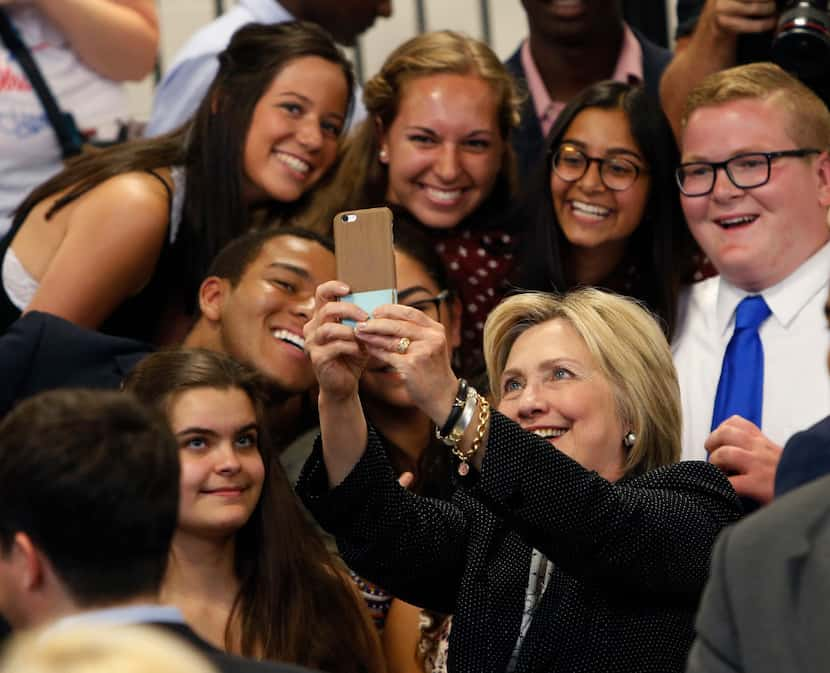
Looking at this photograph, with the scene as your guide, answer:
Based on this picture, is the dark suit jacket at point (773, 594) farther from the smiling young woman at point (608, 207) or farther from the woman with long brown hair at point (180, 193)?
the woman with long brown hair at point (180, 193)

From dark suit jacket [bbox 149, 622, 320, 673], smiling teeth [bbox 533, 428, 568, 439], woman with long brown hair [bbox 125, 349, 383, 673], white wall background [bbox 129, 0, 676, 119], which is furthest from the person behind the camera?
white wall background [bbox 129, 0, 676, 119]

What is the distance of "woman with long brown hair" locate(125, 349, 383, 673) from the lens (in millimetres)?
3234

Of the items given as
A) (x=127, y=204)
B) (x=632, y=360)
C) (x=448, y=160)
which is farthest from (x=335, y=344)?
(x=448, y=160)

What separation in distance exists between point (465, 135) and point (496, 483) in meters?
1.73

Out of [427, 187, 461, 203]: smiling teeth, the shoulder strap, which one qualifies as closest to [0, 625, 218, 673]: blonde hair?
[427, 187, 461, 203]: smiling teeth

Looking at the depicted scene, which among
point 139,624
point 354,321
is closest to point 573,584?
point 354,321

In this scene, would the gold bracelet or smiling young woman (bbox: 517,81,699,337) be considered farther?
smiling young woman (bbox: 517,81,699,337)

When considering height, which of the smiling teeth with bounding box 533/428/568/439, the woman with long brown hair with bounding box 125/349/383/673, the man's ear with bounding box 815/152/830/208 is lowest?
the woman with long brown hair with bounding box 125/349/383/673

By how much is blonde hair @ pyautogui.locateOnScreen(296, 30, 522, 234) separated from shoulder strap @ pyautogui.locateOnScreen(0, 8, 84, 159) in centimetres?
62

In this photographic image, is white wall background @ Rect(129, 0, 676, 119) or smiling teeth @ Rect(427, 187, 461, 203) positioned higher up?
white wall background @ Rect(129, 0, 676, 119)

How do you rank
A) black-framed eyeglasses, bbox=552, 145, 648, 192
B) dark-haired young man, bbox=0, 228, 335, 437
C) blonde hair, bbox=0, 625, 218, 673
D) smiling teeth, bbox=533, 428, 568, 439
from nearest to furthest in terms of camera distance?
blonde hair, bbox=0, 625, 218, 673 → smiling teeth, bbox=533, 428, 568, 439 → dark-haired young man, bbox=0, 228, 335, 437 → black-framed eyeglasses, bbox=552, 145, 648, 192

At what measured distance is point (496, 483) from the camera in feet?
8.81

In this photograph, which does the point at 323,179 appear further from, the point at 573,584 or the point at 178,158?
the point at 573,584

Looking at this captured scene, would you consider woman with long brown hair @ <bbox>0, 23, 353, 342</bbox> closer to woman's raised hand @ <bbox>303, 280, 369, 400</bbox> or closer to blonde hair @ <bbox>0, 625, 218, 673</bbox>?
woman's raised hand @ <bbox>303, 280, 369, 400</bbox>
